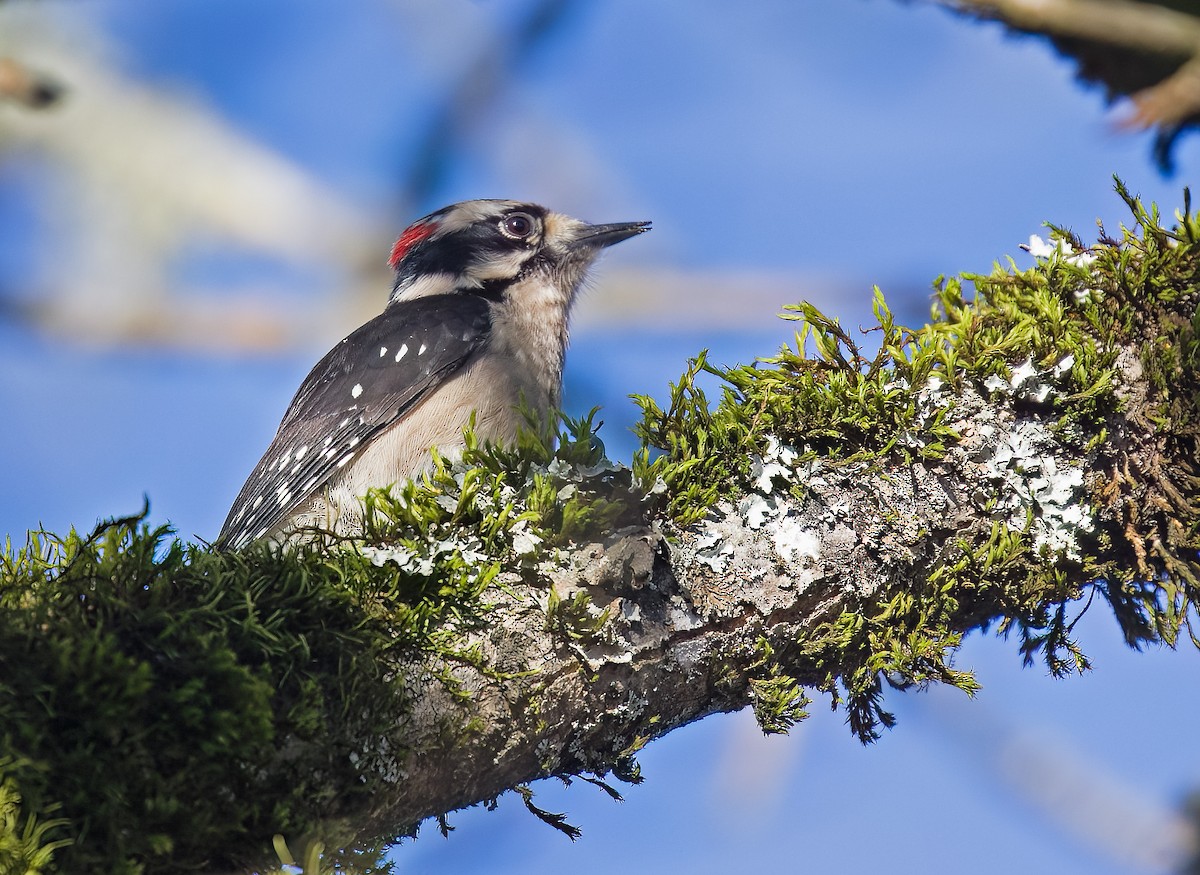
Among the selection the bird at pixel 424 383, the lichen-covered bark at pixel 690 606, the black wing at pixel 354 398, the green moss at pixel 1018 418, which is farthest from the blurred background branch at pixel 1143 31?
the black wing at pixel 354 398

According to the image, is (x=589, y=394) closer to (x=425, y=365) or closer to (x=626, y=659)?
(x=626, y=659)

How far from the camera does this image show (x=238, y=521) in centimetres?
420

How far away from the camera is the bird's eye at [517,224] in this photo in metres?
5.26

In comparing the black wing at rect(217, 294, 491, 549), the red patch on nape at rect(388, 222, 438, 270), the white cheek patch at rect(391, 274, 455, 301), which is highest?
the red patch on nape at rect(388, 222, 438, 270)

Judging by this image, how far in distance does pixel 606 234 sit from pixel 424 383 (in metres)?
1.36

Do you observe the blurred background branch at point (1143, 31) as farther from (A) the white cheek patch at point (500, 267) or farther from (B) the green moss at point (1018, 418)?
(A) the white cheek patch at point (500, 267)

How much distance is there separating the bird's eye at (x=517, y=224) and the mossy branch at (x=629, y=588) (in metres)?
2.47

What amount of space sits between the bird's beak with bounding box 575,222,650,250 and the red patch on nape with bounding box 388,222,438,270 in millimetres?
891

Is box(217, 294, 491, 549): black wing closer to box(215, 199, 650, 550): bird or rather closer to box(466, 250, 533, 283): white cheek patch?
box(215, 199, 650, 550): bird

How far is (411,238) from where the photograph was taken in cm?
574

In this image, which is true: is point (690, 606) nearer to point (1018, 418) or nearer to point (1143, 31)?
point (1018, 418)

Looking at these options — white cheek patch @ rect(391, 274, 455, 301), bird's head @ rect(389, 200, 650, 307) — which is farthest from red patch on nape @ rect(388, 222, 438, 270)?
white cheek patch @ rect(391, 274, 455, 301)

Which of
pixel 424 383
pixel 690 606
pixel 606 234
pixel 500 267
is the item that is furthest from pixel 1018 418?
pixel 500 267

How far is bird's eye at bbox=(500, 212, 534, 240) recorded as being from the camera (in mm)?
5258
